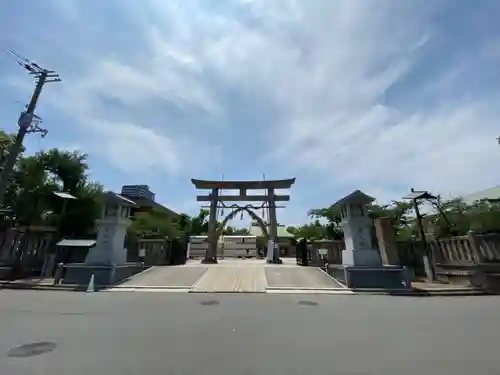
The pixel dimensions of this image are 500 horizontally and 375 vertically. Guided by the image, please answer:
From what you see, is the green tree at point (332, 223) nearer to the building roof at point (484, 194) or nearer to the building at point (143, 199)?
the building roof at point (484, 194)

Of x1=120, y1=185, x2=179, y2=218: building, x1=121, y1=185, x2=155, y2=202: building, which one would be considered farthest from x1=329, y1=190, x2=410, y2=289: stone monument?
x1=121, y1=185, x2=155, y2=202: building

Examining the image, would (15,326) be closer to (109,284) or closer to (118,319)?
(118,319)

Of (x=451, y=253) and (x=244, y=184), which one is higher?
(x=244, y=184)

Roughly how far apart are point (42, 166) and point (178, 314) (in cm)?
1387

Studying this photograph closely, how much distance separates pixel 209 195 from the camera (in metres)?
20.8

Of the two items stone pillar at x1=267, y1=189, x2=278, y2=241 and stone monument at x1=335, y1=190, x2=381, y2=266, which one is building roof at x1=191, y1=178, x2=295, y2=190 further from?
stone monument at x1=335, y1=190, x2=381, y2=266

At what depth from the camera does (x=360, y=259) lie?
9.88 m

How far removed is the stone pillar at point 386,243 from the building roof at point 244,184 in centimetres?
907

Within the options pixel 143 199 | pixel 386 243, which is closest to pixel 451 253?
pixel 386 243

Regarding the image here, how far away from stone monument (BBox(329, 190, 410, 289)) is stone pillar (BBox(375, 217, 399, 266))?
1831 millimetres

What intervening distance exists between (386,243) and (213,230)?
1142 cm

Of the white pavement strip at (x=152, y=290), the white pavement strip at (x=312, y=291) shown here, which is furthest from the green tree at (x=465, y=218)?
the white pavement strip at (x=152, y=290)

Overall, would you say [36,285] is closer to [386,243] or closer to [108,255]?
[108,255]

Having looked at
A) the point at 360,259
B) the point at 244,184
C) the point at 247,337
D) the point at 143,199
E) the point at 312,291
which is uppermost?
the point at 143,199
